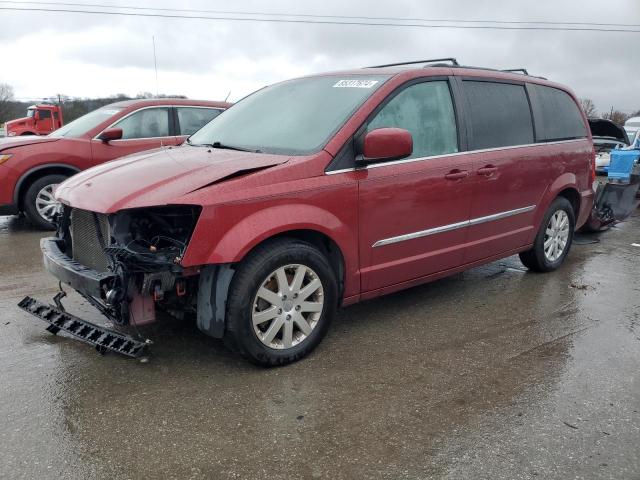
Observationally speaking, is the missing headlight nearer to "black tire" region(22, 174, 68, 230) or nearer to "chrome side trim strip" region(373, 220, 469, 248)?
"chrome side trim strip" region(373, 220, 469, 248)

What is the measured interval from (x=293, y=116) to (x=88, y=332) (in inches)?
77.3

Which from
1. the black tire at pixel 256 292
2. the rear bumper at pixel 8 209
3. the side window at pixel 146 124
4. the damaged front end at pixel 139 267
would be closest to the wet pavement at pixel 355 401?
the black tire at pixel 256 292

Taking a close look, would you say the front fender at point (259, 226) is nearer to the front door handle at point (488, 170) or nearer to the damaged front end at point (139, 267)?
the damaged front end at point (139, 267)

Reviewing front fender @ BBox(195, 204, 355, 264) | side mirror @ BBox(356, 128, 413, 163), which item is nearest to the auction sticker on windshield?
side mirror @ BBox(356, 128, 413, 163)

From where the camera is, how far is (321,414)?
286cm

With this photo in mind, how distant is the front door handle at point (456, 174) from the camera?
4062 mm

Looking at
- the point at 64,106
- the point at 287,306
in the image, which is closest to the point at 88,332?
the point at 287,306

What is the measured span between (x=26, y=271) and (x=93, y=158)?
2482 millimetres

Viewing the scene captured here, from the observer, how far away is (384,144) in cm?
340

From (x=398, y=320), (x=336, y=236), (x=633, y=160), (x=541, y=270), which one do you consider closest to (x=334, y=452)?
(x=336, y=236)

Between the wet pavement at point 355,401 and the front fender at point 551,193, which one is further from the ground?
the front fender at point 551,193

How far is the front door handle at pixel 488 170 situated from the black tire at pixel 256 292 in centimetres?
163

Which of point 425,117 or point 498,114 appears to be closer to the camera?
point 425,117

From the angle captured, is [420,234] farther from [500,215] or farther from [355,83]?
[355,83]
